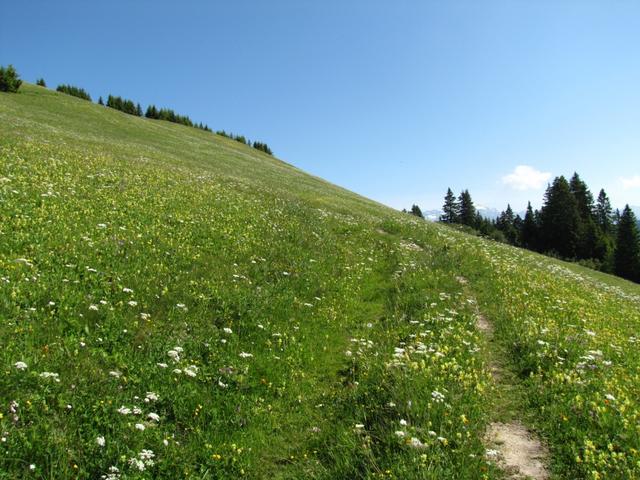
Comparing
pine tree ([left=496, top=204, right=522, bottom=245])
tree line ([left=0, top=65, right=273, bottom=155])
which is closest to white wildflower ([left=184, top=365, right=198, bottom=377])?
tree line ([left=0, top=65, right=273, bottom=155])

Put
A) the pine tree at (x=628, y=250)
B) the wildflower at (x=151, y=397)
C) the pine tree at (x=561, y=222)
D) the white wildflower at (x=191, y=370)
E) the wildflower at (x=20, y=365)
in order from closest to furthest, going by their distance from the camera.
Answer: the wildflower at (x=20, y=365)
the wildflower at (x=151, y=397)
the white wildflower at (x=191, y=370)
the pine tree at (x=628, y=250)
the pine tree at (x=561, y=222)

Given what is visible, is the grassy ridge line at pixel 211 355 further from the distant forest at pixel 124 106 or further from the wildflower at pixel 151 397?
the distant forest at pixel 124 106

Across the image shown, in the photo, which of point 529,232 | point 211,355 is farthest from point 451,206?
point 211,355

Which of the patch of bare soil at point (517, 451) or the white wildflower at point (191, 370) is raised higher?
the patch of bare soil at point (517, 451)

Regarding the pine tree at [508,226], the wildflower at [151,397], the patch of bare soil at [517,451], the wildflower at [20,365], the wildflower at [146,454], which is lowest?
the wildflower at [146,454]

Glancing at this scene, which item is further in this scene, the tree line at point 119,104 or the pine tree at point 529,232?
the pine tree at point 529,232

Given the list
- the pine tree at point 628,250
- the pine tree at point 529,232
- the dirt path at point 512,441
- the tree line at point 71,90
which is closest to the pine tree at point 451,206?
the pine tree at point 529,232

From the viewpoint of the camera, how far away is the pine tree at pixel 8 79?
5594 cm

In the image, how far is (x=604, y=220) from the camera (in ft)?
343

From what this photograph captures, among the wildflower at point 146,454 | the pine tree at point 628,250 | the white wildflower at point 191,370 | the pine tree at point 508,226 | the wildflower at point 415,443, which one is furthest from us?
the pine tree at point 508,226

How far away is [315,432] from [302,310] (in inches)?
181

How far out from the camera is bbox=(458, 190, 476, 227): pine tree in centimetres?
12106

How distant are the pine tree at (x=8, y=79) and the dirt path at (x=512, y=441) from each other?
234 feet

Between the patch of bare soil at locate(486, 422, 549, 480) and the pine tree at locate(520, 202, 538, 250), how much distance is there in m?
101
